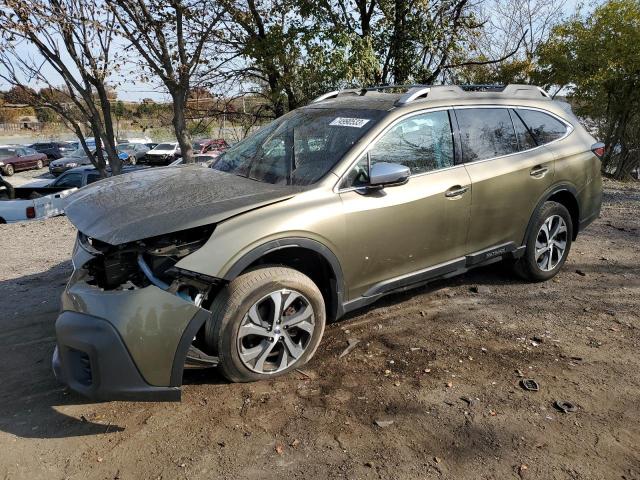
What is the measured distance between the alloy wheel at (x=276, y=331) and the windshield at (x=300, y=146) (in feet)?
2.73

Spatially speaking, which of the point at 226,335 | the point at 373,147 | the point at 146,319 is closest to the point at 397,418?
the point at 226,335

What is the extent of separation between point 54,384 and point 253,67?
27.2 feet

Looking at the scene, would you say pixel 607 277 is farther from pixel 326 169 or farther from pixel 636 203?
pixel 636 203

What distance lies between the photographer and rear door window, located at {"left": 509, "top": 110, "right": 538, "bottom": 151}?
14.8 ft

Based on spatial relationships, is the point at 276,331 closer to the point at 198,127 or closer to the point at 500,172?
the point at 500,172

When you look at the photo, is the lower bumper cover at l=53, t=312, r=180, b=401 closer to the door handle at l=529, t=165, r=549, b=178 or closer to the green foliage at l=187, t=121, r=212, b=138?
the door handle at l=529, t=165, r=549, b=178

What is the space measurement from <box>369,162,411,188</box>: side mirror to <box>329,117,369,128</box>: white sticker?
1.39ft

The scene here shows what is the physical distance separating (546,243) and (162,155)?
1205 inches

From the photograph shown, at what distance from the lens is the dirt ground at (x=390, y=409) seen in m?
2.56

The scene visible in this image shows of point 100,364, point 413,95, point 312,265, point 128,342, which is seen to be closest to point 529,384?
point 312,265

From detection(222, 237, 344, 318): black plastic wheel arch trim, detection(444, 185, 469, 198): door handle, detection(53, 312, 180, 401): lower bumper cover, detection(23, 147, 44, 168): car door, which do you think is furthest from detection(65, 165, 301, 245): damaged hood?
detection(23, 147, 44, 168): car door

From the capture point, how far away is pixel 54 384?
3.32 metres

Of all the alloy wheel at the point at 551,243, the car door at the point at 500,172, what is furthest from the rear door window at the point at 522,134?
the alloy wheel at the point at 551,243

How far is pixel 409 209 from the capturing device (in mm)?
3664
